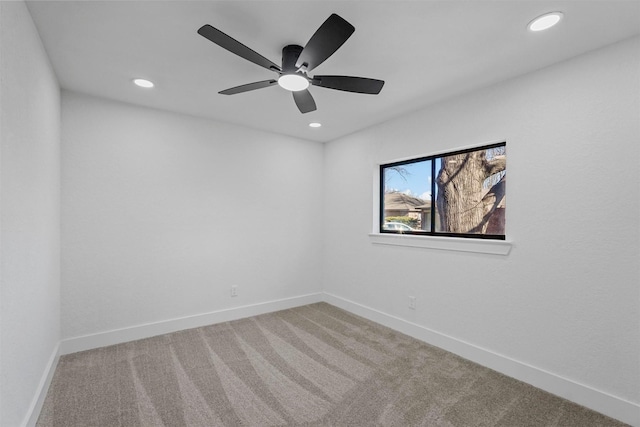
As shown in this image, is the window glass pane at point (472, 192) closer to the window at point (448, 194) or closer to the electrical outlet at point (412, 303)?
the window at point (448, 194)

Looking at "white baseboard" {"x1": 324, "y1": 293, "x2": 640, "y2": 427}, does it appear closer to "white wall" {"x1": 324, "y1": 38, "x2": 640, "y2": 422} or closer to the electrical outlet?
"white wall" {"x1": 324, "y1": 38, "x2": 640, "y2": 422}

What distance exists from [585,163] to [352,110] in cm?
202

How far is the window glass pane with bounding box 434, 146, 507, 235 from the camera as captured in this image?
2713 millimetres

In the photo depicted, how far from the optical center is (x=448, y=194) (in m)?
3.10

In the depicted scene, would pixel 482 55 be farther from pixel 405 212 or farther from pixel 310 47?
pixel 405 212

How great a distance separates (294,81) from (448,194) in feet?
6.59

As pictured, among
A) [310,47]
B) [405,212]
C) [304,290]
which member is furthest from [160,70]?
[304,290]

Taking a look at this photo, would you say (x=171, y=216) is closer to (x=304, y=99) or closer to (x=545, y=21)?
(x=304, y=99)

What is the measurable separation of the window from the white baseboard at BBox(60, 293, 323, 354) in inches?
68.1

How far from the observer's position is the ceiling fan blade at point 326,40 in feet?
4.62

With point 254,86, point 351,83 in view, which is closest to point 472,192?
point 351,83

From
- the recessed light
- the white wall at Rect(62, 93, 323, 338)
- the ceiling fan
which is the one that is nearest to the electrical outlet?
the white wall at Rect(62, 93, 323, 338)

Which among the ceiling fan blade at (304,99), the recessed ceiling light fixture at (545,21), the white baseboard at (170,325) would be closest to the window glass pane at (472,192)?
the recessed ceiling light fixture at (545,21)

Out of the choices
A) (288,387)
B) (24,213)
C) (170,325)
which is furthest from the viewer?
(170,325)
